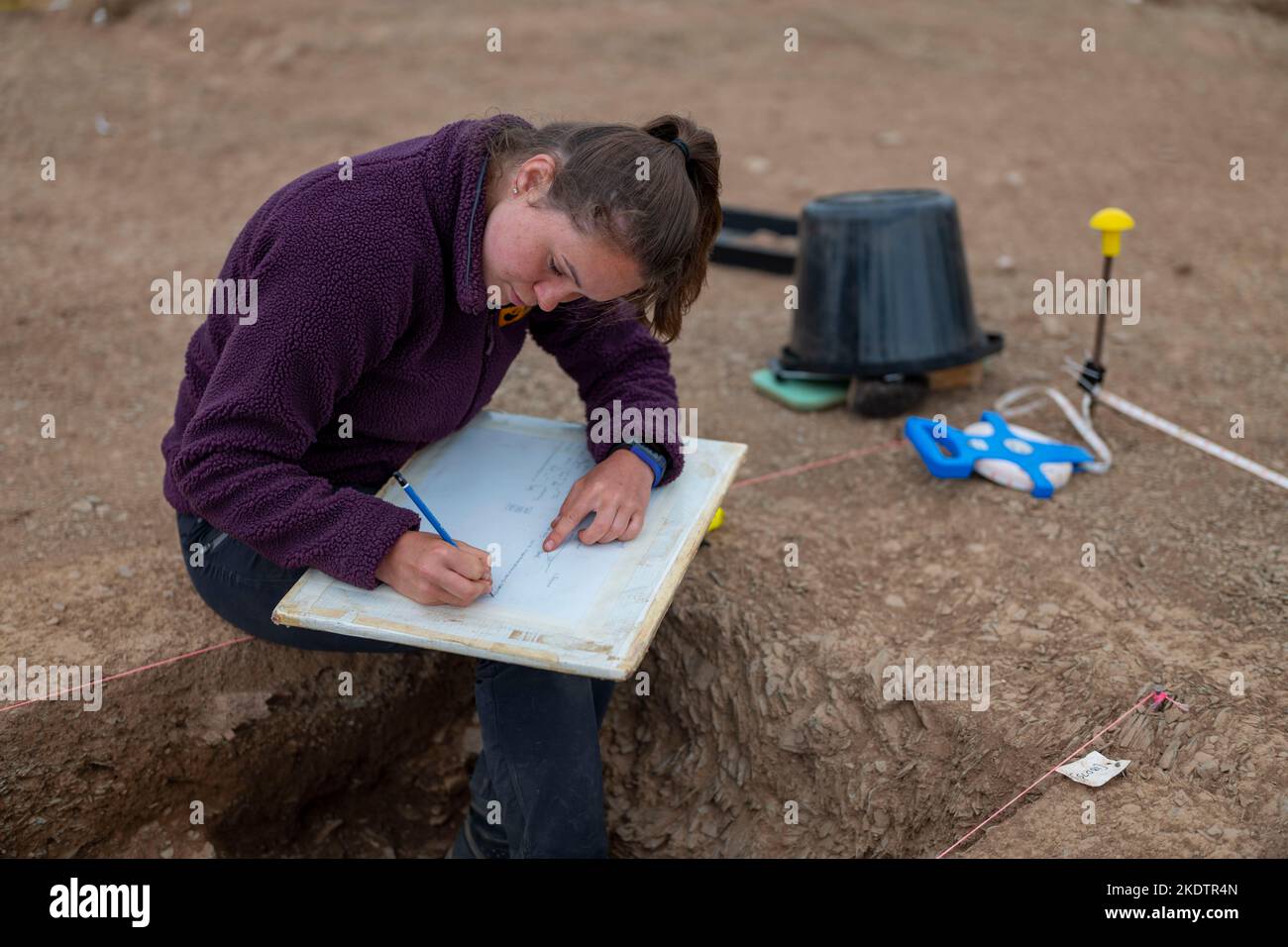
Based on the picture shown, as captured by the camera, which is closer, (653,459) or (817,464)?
(653,459)

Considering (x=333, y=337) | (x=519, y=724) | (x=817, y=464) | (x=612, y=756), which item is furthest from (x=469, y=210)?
(x=817, y=464)

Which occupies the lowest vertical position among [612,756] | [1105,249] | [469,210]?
[612,756]

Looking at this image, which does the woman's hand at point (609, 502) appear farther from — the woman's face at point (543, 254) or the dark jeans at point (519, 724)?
the woman's face at point (543, 254)

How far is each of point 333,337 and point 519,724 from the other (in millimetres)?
691

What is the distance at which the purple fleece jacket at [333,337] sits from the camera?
1677 millimetres

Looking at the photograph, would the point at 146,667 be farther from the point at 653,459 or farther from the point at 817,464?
the point at 817,464

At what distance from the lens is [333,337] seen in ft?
5.53

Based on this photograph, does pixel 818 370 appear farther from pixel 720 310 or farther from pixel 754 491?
pixel 720 310

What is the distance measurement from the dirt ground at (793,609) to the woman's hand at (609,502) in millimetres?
552

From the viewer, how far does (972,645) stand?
7.63 ft

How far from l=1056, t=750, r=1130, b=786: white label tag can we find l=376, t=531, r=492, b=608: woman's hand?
3.48ft

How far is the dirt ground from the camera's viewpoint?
215cm

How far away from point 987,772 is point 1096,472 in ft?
3.42
